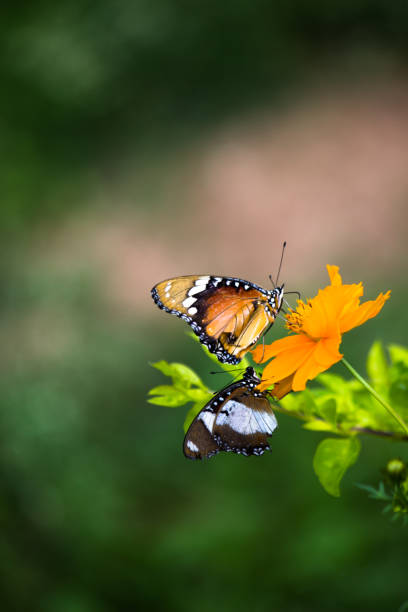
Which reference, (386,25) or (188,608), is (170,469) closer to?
(188,608)

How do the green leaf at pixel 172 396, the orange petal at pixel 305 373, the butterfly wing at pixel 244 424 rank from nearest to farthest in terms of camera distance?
the orange petal at pixel 305 373 < the butterfly wing at pixel 244 424 < the green leaf at pixel 172 396

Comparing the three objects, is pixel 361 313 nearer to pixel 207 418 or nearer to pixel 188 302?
pixel 207 418

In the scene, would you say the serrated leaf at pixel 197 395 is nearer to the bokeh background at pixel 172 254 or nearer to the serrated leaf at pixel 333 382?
the serrated leaf at pixel 333 382

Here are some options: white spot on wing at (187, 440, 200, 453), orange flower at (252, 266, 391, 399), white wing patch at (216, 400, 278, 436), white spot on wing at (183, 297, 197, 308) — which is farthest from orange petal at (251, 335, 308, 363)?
white spot on wing at (183, 297, 197, 308)

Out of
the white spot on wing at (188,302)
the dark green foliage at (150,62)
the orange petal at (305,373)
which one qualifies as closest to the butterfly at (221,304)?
the white spot on wing at (188,302)

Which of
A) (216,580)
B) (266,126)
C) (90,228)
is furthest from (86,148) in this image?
(216,580)

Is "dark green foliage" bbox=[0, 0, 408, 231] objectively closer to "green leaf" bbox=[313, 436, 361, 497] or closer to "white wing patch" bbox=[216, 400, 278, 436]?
"white wing patch" bbox=[216, 400, 278, 436]
